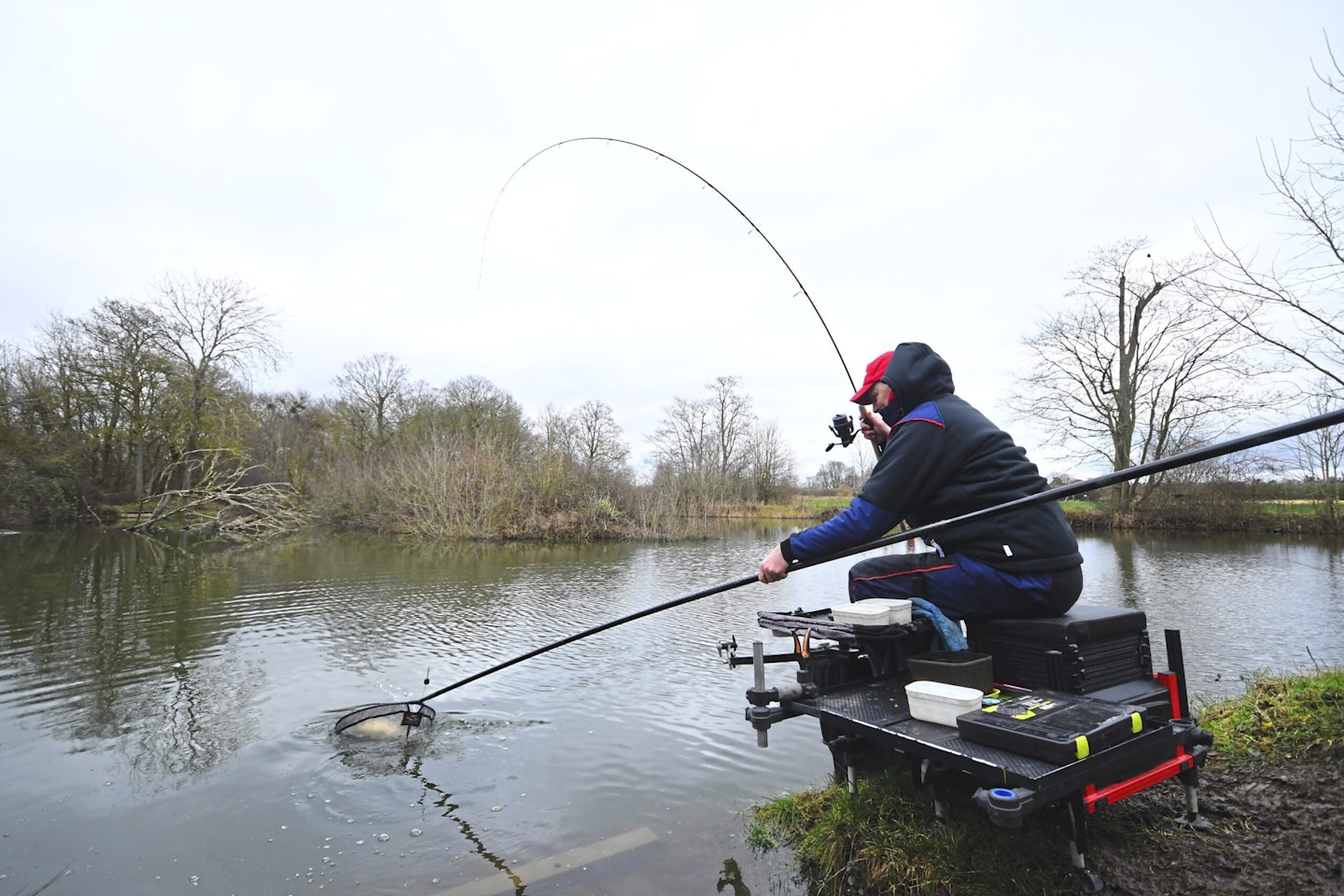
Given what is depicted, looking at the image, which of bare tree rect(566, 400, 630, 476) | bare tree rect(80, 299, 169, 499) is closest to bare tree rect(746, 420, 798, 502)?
bare tree rect(566, 400, 630, 476)

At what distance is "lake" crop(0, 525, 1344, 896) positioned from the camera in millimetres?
3619

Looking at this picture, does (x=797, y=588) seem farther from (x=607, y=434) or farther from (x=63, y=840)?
(x=607, y=434)

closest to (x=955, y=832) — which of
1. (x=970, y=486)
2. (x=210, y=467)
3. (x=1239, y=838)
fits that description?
(x=1239, y=838)

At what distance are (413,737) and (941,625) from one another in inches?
165

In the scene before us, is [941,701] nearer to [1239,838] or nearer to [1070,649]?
[1070,649]

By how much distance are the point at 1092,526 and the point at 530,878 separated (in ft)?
101

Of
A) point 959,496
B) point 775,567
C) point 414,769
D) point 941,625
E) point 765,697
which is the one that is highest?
point 959,496

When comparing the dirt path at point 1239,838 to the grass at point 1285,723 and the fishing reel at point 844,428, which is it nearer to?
the grass at point 1285,723

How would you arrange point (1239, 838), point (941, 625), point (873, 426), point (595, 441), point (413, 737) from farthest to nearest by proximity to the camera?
point (595, 441) → point (413, 737) → point (873, 426) → point (941, 625) → point (1239, 838)

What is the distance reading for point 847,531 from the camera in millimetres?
2914

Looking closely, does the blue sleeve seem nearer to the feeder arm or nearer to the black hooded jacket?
the black hooded jacket

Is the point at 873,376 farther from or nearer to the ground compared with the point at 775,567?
farther from the ground

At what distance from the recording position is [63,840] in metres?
3.87

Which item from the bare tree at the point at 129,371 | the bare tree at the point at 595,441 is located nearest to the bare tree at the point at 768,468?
the bare tree at the point at 595,441
